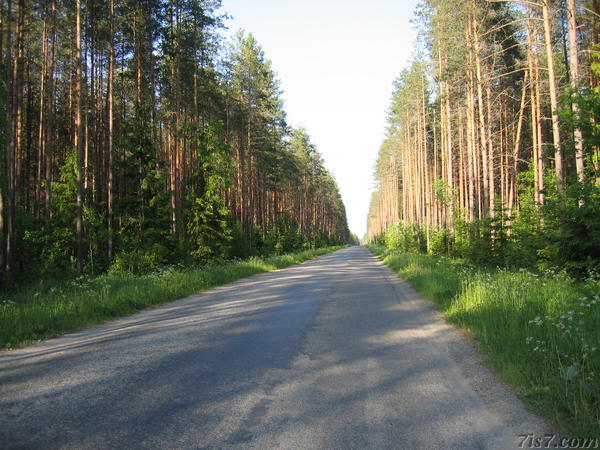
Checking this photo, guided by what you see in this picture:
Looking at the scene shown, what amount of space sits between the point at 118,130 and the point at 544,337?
28.4 meters

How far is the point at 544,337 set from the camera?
195 inches

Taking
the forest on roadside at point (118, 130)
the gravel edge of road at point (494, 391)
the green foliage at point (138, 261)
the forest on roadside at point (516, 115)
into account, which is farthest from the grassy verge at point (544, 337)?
the forest on roadside at point (118, 130)

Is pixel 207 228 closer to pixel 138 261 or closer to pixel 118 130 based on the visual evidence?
pixel 138 261

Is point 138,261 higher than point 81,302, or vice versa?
point 138,261

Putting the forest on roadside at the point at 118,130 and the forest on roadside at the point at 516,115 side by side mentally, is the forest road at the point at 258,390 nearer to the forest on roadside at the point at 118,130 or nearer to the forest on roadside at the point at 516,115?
the forest on roadside at the point at 516,115

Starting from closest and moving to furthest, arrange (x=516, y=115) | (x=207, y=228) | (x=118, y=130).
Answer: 1. (x=207, y=228)
2. (x=516, y=115)
3. (x=118, y=130)

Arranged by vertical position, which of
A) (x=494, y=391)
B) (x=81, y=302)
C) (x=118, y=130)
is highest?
(x=118, y=130)

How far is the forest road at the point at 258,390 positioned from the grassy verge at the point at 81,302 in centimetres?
70

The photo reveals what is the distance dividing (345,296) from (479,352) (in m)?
5.72

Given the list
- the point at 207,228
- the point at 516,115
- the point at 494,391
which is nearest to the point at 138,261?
the point at 207,228

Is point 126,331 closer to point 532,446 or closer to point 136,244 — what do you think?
point 532,446

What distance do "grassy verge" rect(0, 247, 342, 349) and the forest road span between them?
0.70m

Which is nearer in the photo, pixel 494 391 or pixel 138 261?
pixel 494 391

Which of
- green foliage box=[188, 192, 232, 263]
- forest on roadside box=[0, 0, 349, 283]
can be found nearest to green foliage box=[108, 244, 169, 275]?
forest on roadside box=[0, 0, 349, 283]
